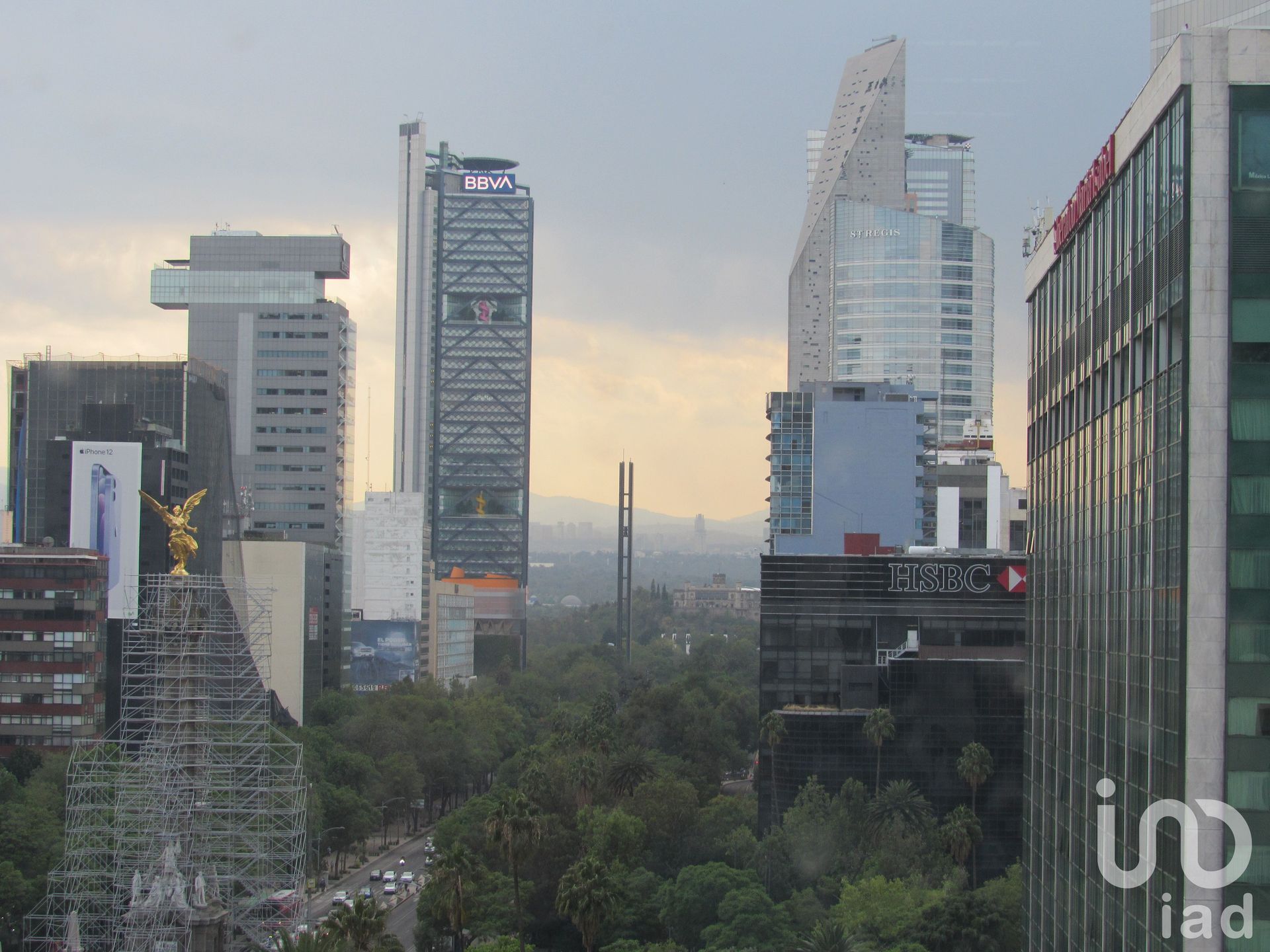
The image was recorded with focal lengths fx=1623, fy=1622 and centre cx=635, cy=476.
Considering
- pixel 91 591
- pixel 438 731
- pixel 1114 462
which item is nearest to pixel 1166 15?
pixel 1114 462

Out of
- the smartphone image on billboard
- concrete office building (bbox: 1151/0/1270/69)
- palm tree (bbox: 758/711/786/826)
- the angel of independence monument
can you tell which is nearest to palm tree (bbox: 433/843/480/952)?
the angel of independence monument

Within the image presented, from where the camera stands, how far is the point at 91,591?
12862 cm

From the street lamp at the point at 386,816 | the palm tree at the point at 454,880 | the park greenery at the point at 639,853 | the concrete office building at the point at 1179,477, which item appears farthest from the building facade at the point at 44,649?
the concrete office building at the point at 1179,477

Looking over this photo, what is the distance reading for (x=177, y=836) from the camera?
9312 centimetres

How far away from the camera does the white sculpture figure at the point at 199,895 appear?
8750 centimetres

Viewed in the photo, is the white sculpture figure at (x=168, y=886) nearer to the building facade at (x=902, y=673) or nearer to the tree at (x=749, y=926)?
the tree at (x=749, y=926)

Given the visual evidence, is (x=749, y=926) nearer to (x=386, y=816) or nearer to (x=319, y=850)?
(x=319, y=850)

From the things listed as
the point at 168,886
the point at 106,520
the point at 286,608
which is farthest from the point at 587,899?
the point at 286,608

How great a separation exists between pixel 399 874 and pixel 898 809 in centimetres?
4402

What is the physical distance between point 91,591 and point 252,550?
5089cm

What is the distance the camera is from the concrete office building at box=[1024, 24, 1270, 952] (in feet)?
115

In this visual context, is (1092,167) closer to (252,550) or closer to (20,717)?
(20,717)

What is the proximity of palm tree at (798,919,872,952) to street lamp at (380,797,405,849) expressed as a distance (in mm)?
77659

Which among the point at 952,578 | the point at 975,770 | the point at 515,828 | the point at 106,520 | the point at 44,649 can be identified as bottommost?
the point at 975,770
